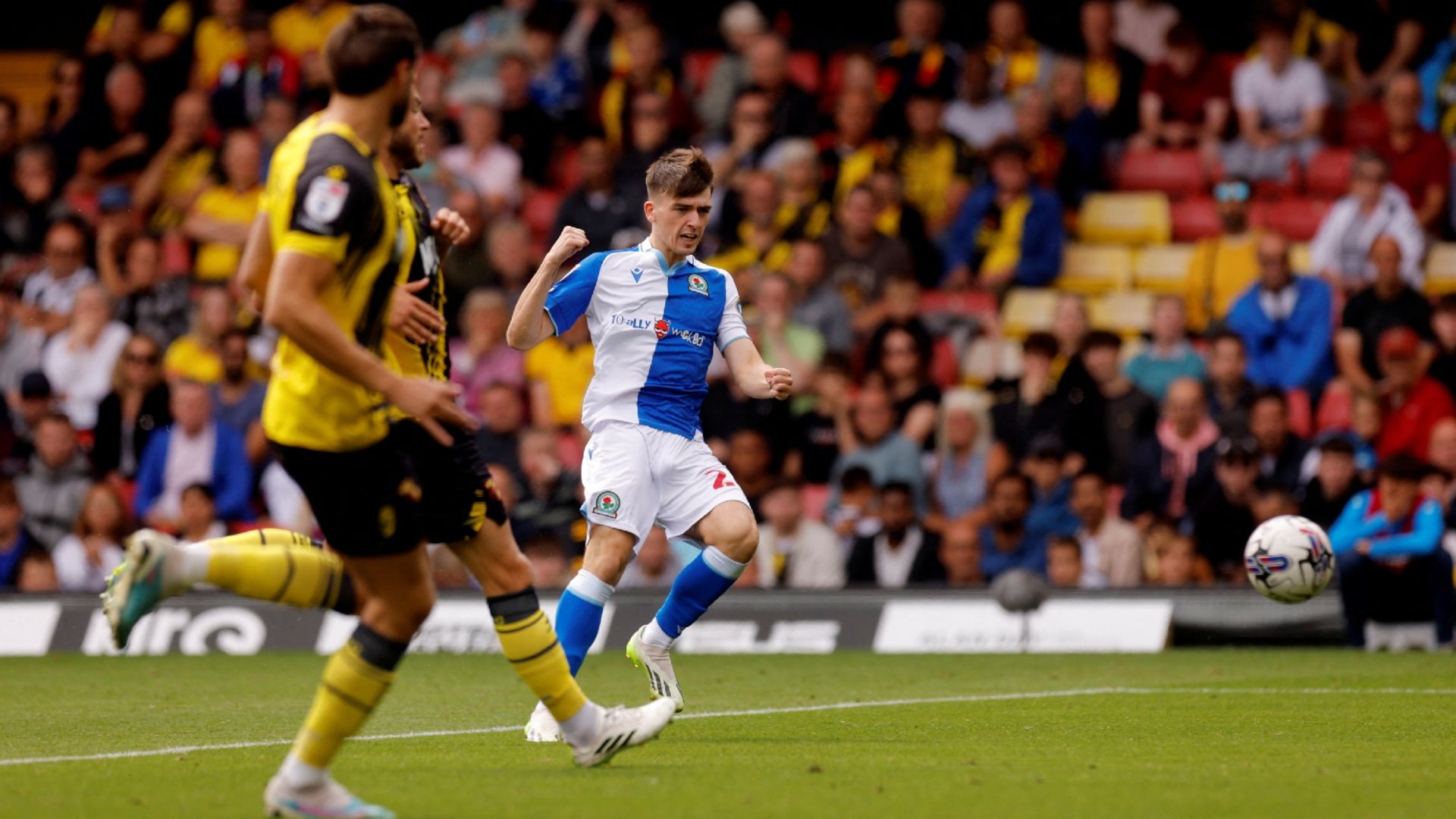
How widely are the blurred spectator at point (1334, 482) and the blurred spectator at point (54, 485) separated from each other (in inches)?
369

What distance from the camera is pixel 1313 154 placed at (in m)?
17.1

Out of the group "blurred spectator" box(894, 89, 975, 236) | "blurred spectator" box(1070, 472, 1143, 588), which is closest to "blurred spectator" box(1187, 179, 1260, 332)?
"blurred spectator" box(894, 89, 975, 236)

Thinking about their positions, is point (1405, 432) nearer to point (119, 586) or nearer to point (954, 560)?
point (954, 560)

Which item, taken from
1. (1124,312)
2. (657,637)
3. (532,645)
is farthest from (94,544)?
(532,645)

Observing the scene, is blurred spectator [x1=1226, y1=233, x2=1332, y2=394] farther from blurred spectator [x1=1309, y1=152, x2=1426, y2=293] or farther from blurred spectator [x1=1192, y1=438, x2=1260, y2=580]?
blurred spectator [x1=1192, y1=438, x2=1260, y2=580]

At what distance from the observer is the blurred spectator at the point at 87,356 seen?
54.4ft

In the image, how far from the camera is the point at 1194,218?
17.6 m

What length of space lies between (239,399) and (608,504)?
27.9ft

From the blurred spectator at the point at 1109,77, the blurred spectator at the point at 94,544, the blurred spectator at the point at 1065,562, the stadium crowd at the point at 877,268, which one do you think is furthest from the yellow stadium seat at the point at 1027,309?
the blurred spectator at the point at 94,544

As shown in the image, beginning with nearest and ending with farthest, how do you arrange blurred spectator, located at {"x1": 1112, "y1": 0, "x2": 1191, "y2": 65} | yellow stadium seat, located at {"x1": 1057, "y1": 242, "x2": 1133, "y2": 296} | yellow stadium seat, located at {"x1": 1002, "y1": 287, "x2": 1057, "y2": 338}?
yellow stadium seat, located at {"x1": 1002, "y1": 287, "x2": 1057, "y2": 338}
yellow stadium seat, located at {"x1": 1057, "y1": 242, "x2": 1133, "y2": 296}
blurred spectator, located at {"x1": 1112, "y1": 0, "x2": 1191, "y2": 65}

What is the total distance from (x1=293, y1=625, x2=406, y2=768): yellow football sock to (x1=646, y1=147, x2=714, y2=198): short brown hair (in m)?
3.26

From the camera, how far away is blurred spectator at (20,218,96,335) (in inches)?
675

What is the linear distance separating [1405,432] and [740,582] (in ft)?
16.4

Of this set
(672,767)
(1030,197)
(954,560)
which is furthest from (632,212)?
(672,767)
